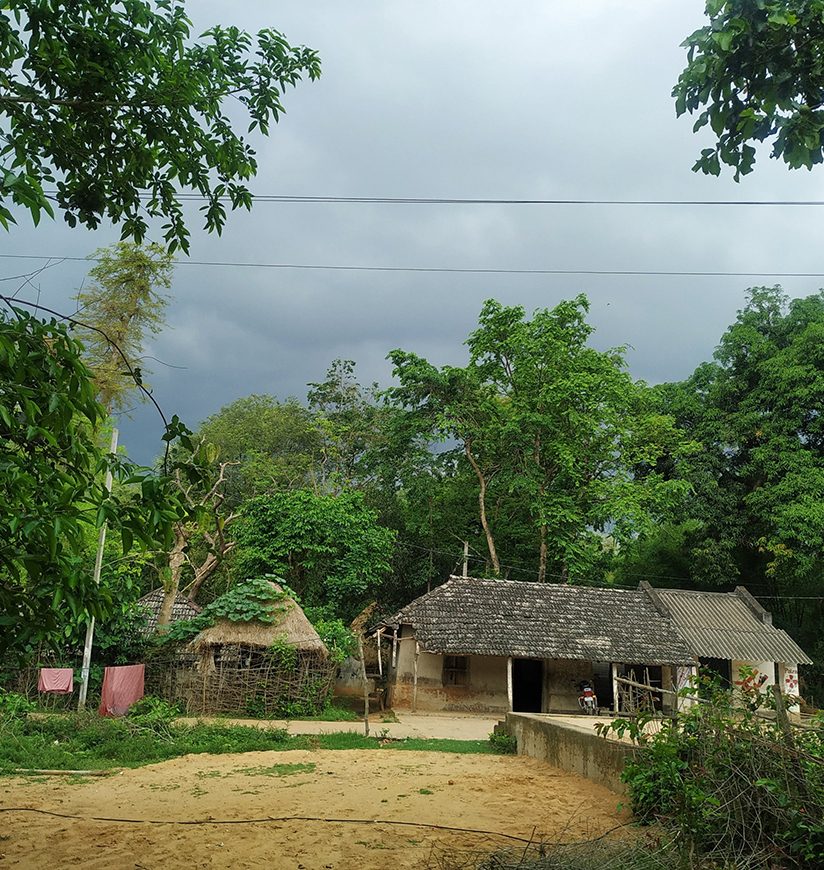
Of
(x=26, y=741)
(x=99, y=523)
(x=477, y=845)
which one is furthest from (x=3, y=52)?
(x=26, y=741)

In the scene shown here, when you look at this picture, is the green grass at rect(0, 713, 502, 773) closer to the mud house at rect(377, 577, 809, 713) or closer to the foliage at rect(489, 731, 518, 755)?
the foliage at rect(489, 731, 518, 755)

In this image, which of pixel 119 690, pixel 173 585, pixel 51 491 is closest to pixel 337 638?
pixel 173 585

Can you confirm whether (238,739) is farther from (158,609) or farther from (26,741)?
(158,609)

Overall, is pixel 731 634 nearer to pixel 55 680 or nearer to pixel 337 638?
pixel 337 638

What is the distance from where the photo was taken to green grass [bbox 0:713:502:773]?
1134 cm

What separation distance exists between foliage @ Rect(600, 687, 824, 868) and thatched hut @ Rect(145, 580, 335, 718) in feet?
38.7

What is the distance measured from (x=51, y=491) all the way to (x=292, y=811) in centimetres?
616

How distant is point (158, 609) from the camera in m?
21.8

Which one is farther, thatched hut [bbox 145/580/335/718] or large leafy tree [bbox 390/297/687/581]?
large leafy tree [bbox 390/297/687/581]

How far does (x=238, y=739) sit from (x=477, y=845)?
7773 mm

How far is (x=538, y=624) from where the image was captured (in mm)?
20875

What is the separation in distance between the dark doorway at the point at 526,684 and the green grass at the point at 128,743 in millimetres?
7988

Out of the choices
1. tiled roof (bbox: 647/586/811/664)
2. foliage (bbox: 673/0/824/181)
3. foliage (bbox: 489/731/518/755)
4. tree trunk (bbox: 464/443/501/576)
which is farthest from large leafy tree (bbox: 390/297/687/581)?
foliage (bbox: 673/0/824/181)

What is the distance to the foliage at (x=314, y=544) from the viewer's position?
2347cm
